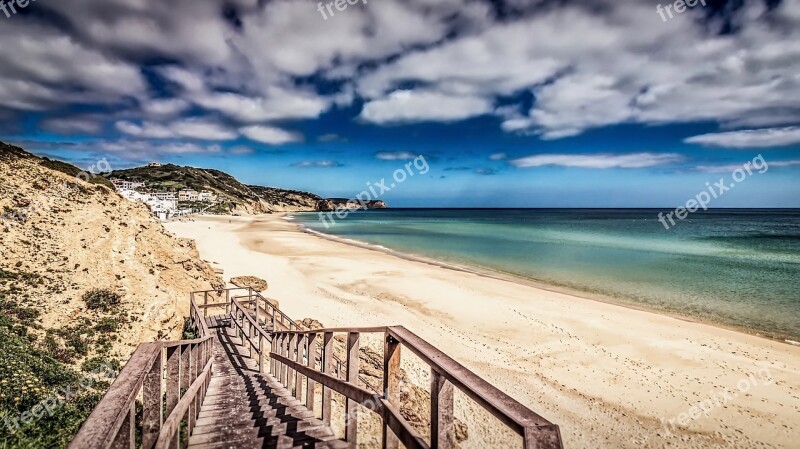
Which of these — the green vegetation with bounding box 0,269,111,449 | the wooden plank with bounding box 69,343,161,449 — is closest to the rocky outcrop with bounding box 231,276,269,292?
the green vegetation with bounding box 0,269,111,449

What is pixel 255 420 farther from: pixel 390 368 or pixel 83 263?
pixel 83 263

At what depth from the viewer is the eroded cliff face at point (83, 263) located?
27.6 ft

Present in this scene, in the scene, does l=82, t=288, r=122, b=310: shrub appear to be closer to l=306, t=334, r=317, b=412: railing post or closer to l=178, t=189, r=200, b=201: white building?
l=306, t=334, r=317, b=412: railing post

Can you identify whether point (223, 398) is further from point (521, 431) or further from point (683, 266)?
point (683, 266)

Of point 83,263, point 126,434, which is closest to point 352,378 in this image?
point 126,434

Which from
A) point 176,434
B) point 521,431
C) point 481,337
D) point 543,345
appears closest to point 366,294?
point 481,337

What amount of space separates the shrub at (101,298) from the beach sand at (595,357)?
6.56 meters

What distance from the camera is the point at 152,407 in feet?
8.73

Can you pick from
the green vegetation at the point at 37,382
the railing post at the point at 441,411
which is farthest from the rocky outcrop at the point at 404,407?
the railing post at the point at 441,411

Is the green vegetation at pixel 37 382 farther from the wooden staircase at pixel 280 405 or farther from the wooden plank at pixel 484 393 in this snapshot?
the wooden plank at pixel 484 393

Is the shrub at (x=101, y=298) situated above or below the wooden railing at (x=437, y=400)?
below

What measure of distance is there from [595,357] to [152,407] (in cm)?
1299

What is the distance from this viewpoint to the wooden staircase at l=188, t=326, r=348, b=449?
12.8 feet

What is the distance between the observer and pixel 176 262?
15.1m
